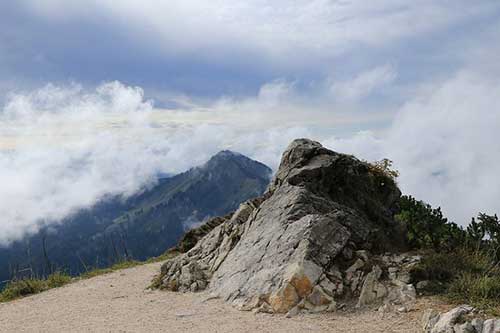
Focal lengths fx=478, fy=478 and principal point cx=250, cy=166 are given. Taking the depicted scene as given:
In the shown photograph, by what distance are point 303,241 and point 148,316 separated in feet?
16.1

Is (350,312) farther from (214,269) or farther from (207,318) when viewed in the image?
(214,269)

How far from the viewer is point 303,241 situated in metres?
14.1

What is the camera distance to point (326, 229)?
1448 cm

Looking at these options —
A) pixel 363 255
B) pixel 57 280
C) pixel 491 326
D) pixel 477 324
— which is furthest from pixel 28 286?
pixel 491 326

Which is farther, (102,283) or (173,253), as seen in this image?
(173,253)

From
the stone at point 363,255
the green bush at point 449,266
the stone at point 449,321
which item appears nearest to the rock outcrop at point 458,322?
the stone at point 449,321

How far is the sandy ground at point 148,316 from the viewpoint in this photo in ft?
36.7

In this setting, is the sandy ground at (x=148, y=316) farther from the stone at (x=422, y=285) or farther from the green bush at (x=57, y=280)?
the green bush at (x=57, y=280)

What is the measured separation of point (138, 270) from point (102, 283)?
290 centimetres

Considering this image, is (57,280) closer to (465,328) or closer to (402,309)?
(402,309)

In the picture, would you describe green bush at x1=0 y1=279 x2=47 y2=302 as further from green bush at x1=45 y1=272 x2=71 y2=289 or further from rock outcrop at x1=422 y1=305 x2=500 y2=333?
rock outcrop at x1=422 y1=305 x2=500 y2=333

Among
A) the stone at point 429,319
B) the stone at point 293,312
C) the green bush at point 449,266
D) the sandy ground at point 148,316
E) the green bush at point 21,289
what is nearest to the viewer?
the stone at point 429,319

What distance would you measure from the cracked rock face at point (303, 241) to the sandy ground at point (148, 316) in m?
0.76

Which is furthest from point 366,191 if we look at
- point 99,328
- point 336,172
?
point 99,328
